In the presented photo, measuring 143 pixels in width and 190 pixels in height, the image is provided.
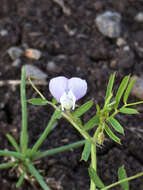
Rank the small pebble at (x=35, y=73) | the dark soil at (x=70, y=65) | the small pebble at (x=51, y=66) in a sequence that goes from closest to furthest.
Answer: the dark soil at (x=70, y=65) < the small pebble at (x=35, y=73) < the small pebble at (x=51, y=66)

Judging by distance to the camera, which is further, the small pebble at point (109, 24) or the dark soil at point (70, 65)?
the small pebble at point (109, 24)

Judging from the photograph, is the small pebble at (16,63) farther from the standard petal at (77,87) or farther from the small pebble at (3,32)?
the standard petal at (77,87)

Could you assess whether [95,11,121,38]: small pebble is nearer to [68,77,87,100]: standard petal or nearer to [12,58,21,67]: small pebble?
[12,58,21,67]: small pebble

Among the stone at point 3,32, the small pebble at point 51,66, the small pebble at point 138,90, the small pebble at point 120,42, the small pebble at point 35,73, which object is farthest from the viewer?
the stone at point 3,32

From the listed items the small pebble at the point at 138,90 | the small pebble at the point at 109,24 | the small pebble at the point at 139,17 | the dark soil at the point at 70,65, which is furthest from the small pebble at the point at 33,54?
the small pebble at the point at 139,17

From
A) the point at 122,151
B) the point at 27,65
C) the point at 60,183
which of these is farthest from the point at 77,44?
the point at 60,183

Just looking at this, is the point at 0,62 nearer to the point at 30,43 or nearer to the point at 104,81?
the point at 30,43

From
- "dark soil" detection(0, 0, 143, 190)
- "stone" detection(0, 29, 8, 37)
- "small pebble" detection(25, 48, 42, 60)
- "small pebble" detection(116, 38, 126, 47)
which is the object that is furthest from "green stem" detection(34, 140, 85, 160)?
"stone" detection(0, 29, 8, 37)

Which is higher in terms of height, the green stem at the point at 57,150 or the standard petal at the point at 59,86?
the standard petal at the point at 59,86
